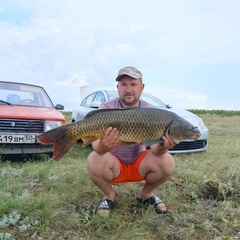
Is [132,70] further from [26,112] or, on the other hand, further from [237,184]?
[26,112]

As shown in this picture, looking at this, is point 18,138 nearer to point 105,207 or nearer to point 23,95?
point 23,95

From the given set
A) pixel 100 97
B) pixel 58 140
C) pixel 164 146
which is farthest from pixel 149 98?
pixel 58 140

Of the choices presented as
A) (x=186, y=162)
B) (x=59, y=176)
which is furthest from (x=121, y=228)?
(x=186, y=162)

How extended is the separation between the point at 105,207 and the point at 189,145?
3579 mm

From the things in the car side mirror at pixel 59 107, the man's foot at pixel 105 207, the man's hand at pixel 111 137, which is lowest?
the man's foot at pixel 105 207

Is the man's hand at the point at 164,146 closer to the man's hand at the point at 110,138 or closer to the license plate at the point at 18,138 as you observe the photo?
the man's hand at the point at 110,138

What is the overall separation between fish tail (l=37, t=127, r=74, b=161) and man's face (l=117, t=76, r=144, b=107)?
756 mm

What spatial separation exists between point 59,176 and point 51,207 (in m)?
1.05

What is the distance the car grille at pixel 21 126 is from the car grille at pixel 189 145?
8.13ft

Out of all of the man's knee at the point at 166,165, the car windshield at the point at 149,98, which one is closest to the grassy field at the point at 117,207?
the man's knee at the point at 166,165

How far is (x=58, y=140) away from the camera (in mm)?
2777

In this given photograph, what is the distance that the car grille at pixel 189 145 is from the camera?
6355 millimetres

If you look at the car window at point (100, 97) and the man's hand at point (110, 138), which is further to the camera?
the car window at point (100, 97)

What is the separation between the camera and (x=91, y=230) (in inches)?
115
